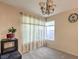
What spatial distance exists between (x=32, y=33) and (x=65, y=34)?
1945 mm

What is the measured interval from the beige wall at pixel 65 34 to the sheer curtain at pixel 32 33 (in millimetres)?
882

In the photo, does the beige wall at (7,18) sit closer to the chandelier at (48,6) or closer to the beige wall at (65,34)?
the chandelier at (48,6)

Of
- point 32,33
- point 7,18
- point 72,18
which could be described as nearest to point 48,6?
point 7,18

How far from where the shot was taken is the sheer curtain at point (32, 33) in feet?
15.4

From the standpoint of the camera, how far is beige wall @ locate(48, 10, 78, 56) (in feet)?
14.9

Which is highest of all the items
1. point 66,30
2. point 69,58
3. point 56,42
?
point 66,30

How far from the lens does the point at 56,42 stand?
5.65 metres

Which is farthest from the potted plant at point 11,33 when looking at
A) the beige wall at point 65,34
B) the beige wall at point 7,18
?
the beige wall at point 65,34

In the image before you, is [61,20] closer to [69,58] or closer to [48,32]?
[48,32]

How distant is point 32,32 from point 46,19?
70.7 inches

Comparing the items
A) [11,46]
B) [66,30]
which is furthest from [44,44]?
[11,46]

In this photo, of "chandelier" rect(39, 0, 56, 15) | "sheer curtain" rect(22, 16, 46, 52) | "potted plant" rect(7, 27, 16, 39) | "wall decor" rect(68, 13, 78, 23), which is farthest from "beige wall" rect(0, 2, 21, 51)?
"wall decor" rect(68, 13, 78, 23)

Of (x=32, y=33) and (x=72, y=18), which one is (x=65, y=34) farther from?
(x=32, y=33)

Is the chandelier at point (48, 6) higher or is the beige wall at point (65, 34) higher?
the chandelier at point (48, 6)
